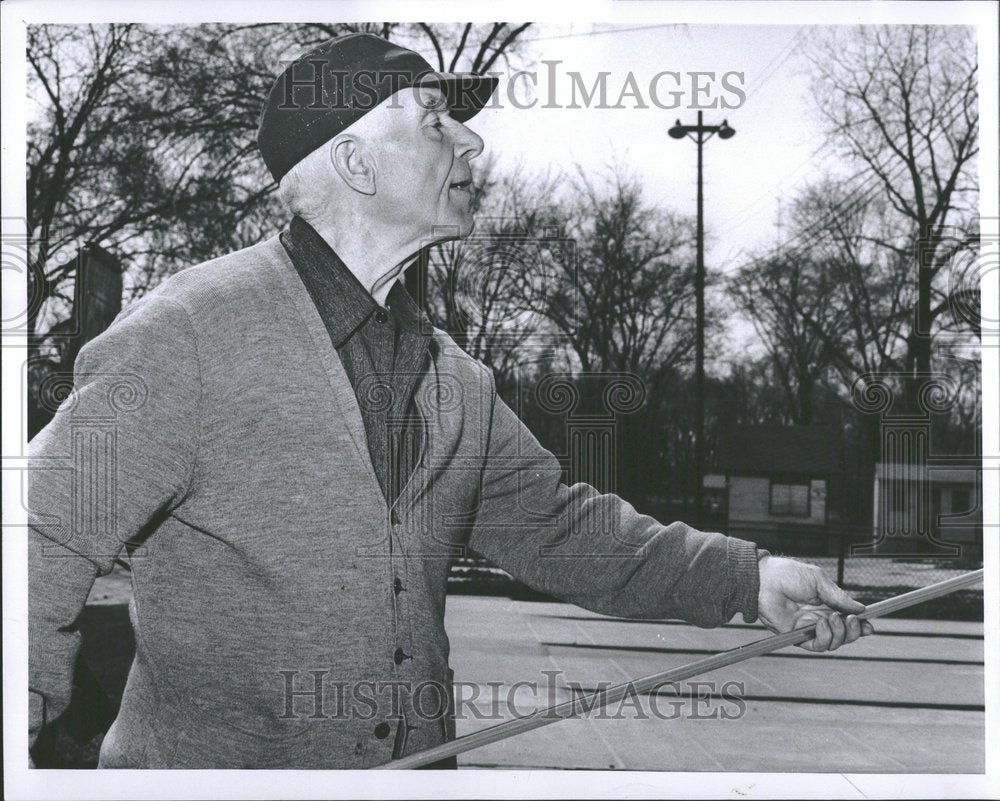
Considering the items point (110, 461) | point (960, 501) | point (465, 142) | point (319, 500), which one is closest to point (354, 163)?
point (465, 142)

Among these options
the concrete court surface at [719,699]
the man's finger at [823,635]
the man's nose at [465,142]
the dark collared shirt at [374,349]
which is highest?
the man's nose at [465,142]

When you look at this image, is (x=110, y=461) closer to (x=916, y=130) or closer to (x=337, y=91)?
(x=337, y=91)

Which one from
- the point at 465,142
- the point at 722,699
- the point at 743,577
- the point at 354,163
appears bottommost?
the point at 722,699

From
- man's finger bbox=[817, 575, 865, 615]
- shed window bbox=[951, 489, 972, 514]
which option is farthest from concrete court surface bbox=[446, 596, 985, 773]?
man's finger bbox=[817, 575, 865, 615]

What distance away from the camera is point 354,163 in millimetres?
2488

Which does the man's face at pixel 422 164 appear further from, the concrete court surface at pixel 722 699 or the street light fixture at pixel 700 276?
the concrete court surface at pixel 722 699

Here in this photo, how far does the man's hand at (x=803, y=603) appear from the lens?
7.88ft

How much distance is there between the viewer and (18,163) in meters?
2.96

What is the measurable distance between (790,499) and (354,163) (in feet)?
5.04

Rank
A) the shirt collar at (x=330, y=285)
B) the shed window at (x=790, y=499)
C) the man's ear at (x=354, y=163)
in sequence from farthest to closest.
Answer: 1. the shed window at (x=790, y=499)
2. the man's ear at (x=354, y=163)
3. the shirt collar at (x=330, y=285)

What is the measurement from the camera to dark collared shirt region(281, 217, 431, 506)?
2242mm

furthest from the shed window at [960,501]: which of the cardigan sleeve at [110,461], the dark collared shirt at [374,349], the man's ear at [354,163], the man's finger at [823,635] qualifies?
the cardigan sleeve at [110,461]

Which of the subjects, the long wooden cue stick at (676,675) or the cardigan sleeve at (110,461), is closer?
the cardigan sleeve at (110,461)
